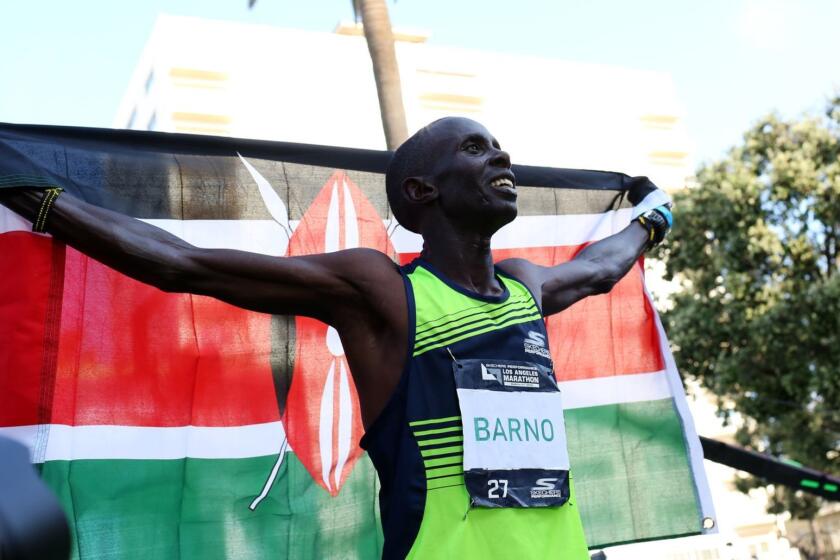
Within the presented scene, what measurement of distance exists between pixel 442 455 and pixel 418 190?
0.98 m

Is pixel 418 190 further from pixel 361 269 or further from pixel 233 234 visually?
pixel 233 234

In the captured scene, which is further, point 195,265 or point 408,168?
point 408,168

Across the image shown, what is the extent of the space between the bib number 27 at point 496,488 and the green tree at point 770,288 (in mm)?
13631

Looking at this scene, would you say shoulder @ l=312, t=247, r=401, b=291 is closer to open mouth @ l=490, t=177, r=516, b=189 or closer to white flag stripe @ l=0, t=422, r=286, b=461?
open mouth @ l=490, t=177, r=516, b=189

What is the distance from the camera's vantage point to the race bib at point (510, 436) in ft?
10.1

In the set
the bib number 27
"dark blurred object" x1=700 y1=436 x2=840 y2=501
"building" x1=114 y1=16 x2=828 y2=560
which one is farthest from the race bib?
"building" x1=114 y1=16 x2=828 y2=560

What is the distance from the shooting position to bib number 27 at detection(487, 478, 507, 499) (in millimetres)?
3059

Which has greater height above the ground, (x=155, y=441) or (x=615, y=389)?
(x=615, y=389)

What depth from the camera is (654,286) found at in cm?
2541

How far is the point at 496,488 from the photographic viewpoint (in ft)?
10.1

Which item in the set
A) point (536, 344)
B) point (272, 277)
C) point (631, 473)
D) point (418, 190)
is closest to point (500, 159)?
point (418, 190)

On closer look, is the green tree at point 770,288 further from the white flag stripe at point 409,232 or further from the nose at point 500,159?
the nose at point 500,159

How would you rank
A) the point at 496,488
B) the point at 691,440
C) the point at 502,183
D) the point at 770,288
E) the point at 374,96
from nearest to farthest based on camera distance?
the point at 496,488, the point at 502,183, the point at 691,440, the point at 770,288, the point at 374,96

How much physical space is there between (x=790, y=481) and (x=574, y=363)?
2.95 metres
